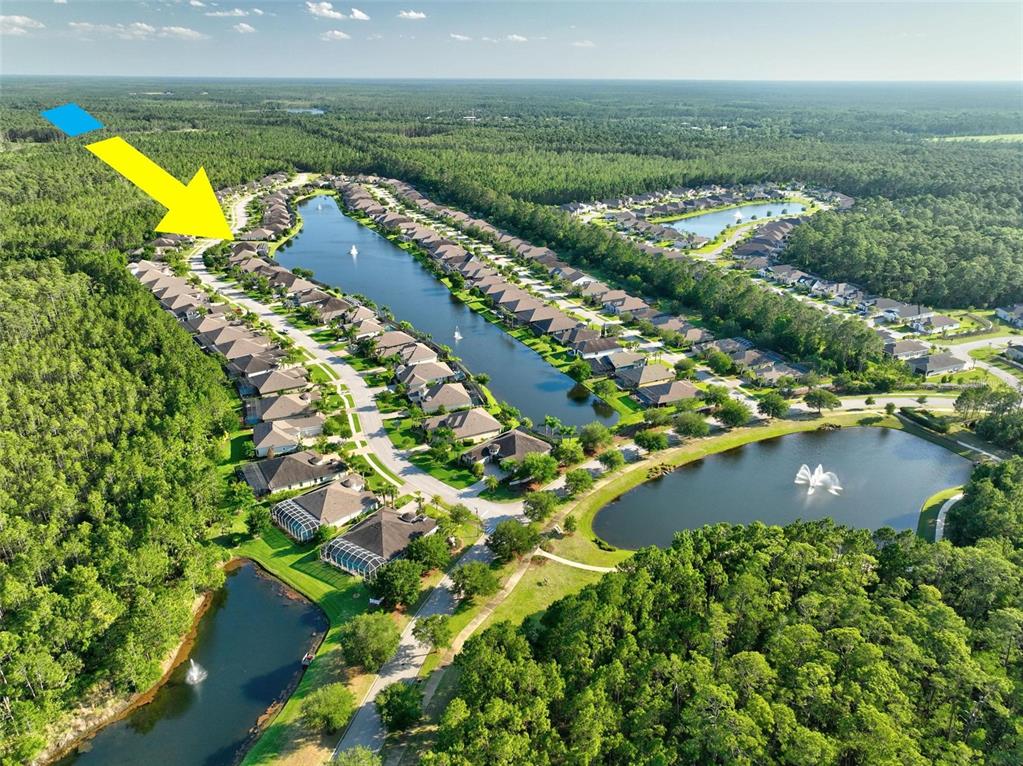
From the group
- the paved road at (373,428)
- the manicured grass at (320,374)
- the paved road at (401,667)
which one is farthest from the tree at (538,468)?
the manicured grass at (320,374)

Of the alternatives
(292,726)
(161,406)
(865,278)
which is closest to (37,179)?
(161,406)

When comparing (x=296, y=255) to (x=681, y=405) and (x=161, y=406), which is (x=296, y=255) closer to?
(x=161, y=406)

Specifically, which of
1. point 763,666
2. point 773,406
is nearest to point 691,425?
point 773,406

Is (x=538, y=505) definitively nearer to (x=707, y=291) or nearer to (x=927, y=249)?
(x=707, y=291)

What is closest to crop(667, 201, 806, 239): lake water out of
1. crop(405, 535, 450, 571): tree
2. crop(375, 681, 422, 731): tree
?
crop(405, 535, 450, 571): tree

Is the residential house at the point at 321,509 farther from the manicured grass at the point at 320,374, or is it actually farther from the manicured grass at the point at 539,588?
the manicured grass at the point at 320,374

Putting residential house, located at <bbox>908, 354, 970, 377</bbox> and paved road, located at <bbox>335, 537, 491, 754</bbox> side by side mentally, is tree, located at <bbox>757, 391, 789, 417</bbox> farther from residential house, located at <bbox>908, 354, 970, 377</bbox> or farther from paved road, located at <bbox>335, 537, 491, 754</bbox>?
paved road, located at <bbox>335, 537, 491, 754</bbox>
